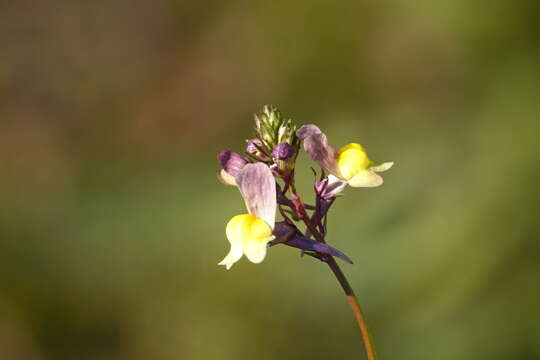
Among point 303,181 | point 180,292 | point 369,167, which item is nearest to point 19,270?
point 180,292

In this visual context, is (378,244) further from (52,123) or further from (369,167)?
(52,123)

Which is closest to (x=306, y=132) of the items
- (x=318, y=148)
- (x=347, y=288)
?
(x=318, y=148)

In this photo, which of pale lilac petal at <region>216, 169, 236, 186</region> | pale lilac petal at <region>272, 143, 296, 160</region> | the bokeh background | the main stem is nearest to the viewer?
the main stem

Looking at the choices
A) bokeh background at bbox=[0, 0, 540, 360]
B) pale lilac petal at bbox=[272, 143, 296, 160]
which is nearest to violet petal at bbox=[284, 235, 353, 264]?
pale lilac petal at bbox=[272, 143, 296, 160]

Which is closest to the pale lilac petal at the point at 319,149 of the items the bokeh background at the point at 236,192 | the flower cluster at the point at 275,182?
the flower cluster at the point at 275,182

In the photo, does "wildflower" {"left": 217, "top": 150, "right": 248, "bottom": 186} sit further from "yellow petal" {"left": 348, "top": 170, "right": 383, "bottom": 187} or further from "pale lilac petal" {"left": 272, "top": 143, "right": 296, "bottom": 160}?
"yellow petal" {"left": 348, "top": 170, "right": 383, "bottom": 187}

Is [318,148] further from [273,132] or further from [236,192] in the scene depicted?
[236,192]

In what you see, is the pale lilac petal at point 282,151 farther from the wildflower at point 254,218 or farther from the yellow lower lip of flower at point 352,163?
the yellow lower lip of flower at point 352,163
